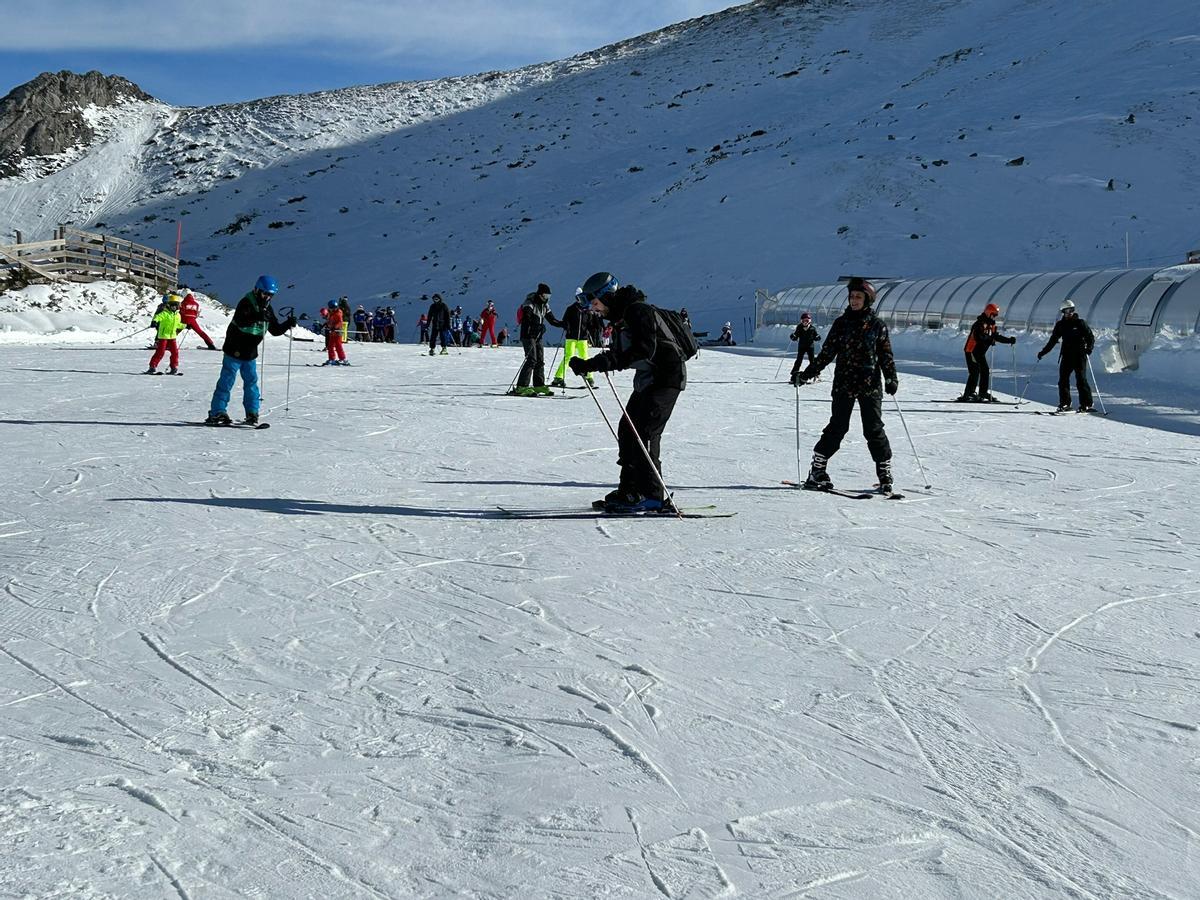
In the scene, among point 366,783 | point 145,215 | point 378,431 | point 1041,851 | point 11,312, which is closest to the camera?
point 1041,851

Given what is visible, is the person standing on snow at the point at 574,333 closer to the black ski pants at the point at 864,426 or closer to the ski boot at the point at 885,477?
the black ski pants at the point at 864,426

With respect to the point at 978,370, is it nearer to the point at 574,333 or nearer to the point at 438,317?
the point at 574,333

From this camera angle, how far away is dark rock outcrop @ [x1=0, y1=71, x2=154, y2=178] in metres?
88.8

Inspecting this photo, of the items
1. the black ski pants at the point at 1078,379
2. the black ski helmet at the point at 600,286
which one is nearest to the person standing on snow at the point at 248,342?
the black ski helmet at the point at 600,286

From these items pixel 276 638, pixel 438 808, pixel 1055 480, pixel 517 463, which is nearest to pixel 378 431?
pixel 517 463

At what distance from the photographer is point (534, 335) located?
1488 cm

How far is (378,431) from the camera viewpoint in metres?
11.1

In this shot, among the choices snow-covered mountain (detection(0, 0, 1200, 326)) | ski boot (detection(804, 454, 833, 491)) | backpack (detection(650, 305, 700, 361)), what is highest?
snow-covered mountain (detection(0, 0, 1200, 326))

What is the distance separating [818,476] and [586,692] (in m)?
4.65

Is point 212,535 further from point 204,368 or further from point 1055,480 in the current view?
point 204,368

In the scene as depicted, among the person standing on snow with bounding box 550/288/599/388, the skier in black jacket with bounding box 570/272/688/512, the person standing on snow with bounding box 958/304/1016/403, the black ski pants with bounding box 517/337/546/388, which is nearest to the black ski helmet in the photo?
the skier in black jacket with bounding box 570/272/688/512

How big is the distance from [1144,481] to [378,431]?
265 inches

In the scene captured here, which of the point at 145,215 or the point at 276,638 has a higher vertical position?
the point at 145,215

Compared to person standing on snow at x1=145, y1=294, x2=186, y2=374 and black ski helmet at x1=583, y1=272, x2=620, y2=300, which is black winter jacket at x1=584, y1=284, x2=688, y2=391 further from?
person standing on snow at x1=145, y1=294, x2=186, y2=374
